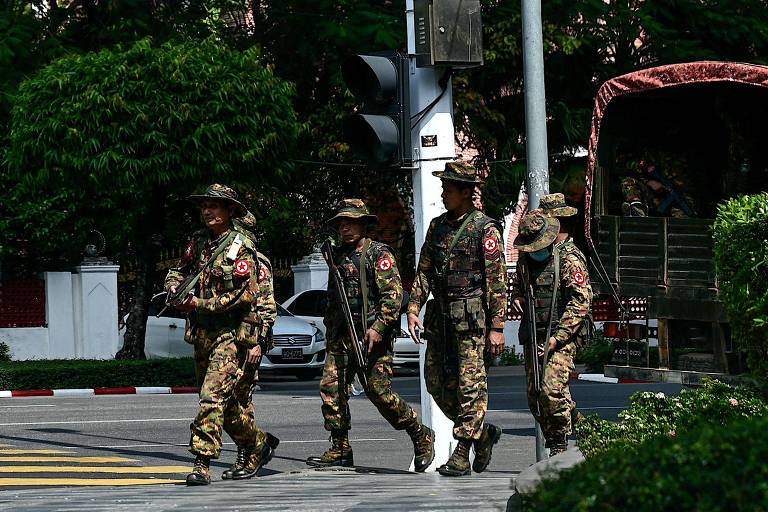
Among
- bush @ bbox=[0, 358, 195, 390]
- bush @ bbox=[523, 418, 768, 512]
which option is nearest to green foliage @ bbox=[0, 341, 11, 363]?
bush @ bbox=[0, 358, 195, 390]

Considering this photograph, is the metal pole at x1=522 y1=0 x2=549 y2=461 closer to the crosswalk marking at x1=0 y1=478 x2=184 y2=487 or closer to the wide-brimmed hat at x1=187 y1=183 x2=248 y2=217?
the wide-brimmed hat at x1=187 y1=183 x2=248 y2=217

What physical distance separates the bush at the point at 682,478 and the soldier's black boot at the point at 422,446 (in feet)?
19.1

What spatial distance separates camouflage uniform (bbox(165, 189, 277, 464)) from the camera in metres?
9.73

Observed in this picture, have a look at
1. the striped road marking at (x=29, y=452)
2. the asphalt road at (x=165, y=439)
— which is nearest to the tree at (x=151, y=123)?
the asphalt road at (x=165, y=439)

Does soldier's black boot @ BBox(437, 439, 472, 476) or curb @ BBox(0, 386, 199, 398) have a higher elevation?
soldier's black boot @ BBox(437, 439, 472, 476)

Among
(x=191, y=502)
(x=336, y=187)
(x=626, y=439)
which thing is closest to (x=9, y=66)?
(x=336, y=187)

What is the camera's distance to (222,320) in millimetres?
9938

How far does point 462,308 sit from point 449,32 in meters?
1.77

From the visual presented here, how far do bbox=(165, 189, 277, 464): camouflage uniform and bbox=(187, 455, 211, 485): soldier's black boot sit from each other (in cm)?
6

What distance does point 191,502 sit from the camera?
8227 mm

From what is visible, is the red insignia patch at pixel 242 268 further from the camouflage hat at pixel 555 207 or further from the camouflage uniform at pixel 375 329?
the camouflage hat at pixel 555 207

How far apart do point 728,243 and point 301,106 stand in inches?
792

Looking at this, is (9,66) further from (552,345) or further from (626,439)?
(626,439)

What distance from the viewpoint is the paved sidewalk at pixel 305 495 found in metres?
7.61
